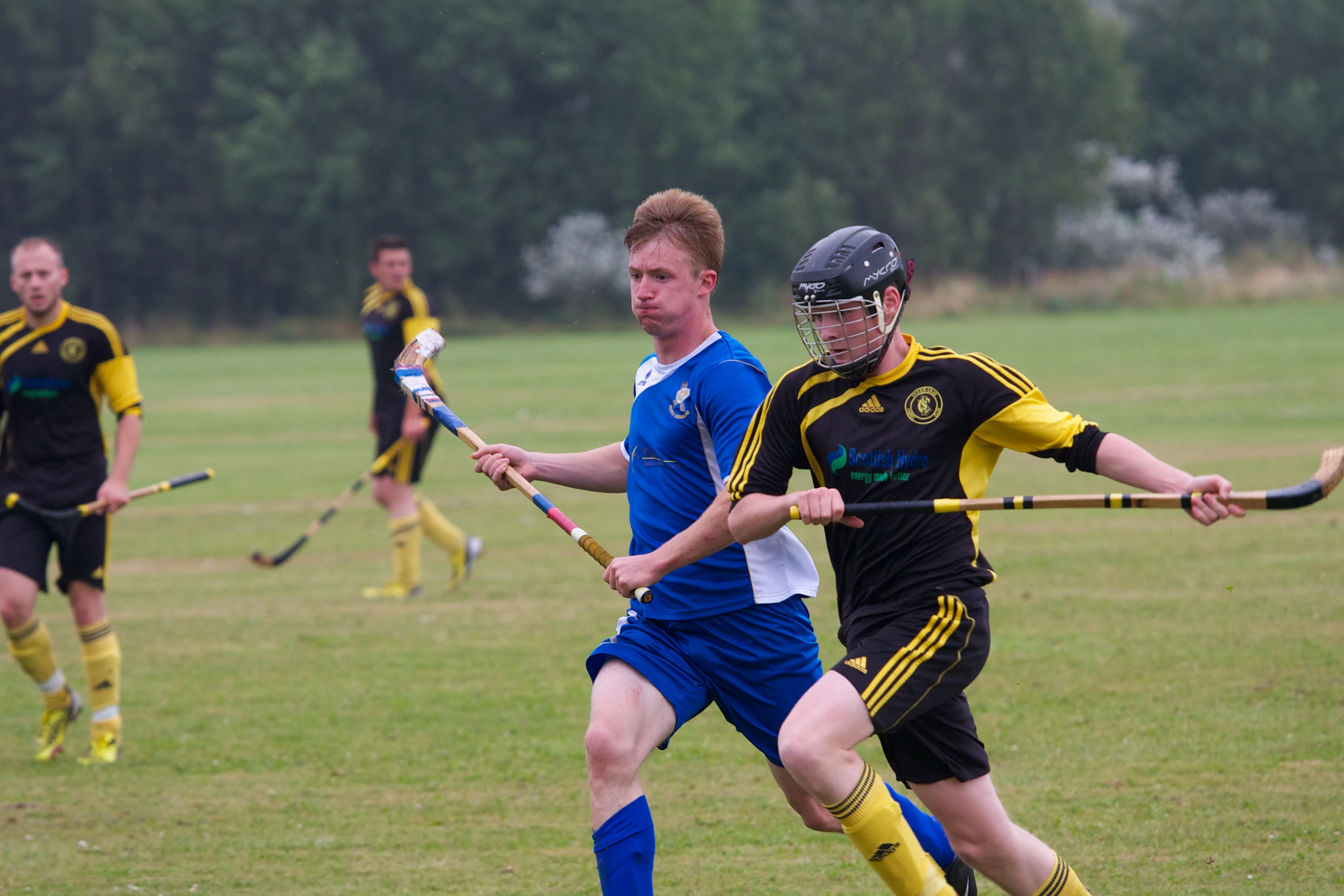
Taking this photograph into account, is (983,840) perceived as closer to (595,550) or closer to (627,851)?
(627,851)

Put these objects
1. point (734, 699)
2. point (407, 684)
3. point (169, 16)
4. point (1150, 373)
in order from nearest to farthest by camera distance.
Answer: point (734, 699)
point (407, 684)
point (1150, 373)
point (169, 16)

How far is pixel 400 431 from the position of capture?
11508 mm

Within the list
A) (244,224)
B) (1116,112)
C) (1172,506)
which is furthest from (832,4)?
(1172,506)

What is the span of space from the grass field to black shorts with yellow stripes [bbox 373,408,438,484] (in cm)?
92

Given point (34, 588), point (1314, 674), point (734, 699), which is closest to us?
point (734, 699)

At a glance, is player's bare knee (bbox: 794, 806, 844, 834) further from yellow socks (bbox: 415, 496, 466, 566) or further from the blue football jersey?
yellow socks (bbox: 415, 496, 466, 566)

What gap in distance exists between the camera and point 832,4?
59438 mm

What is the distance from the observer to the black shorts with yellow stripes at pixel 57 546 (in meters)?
7.26

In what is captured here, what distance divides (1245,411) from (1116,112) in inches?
1708

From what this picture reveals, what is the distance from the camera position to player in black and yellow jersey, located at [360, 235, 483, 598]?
11.3m

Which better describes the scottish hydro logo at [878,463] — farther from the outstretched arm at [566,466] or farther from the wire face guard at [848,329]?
the outstretched arm at [566,466]

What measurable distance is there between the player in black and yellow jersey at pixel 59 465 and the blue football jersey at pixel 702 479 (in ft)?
11.3

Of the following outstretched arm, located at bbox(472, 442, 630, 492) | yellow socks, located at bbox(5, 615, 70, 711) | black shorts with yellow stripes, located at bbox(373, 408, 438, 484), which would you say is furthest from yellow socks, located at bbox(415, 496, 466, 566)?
outstretched arm, located at bbox(472, 442, 630, 492)

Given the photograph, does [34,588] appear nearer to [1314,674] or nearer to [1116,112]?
[1314,674]
